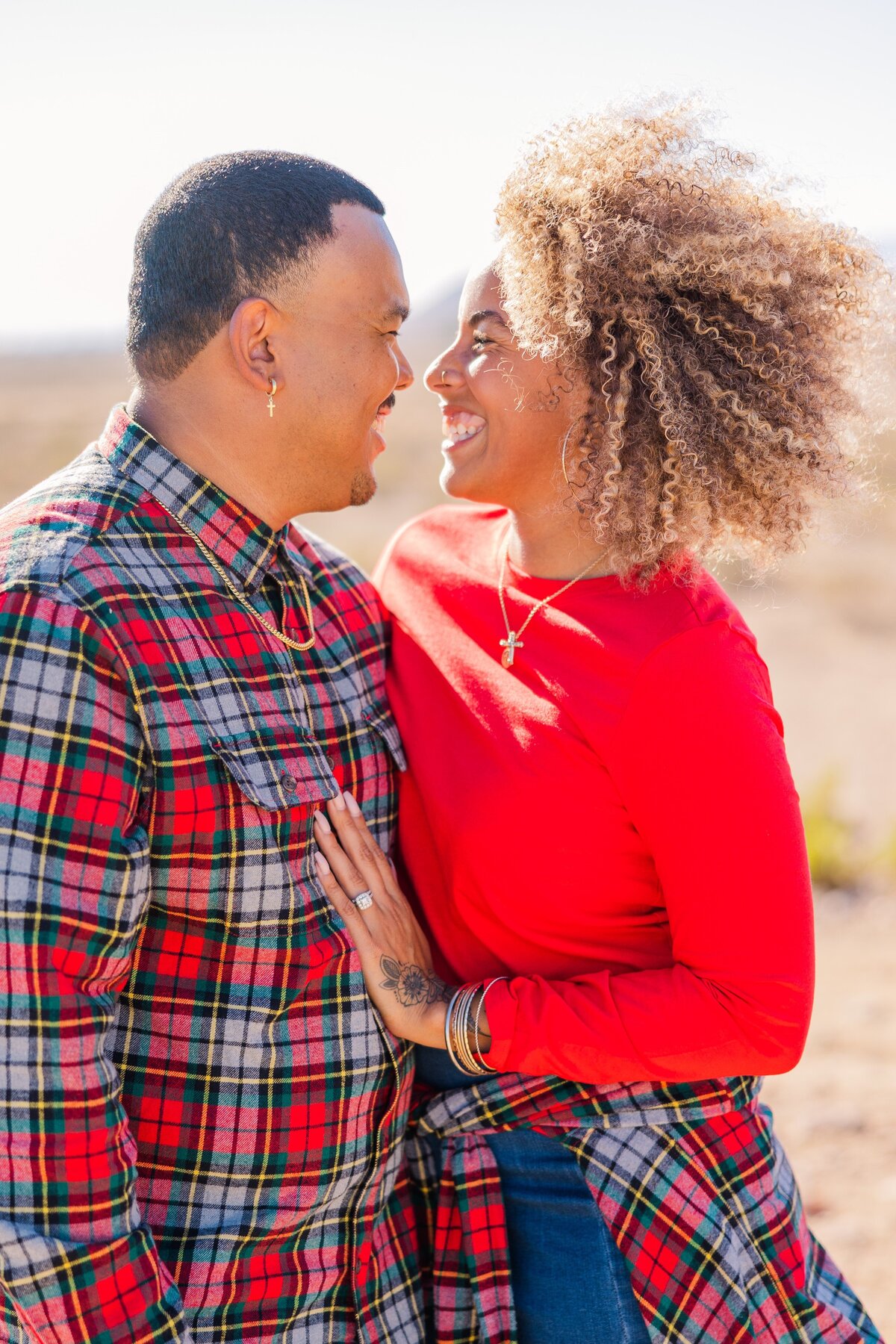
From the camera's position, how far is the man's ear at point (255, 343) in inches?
74.7

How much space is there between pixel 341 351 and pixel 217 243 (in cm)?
26

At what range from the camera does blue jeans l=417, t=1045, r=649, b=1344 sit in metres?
1.96

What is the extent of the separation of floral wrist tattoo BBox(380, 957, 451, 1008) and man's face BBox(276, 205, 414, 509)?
794 mm

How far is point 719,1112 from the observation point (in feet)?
6.70

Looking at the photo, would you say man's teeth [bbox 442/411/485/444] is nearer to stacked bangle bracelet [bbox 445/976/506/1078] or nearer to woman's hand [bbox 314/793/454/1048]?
woman's hand [bbox 314/793/454/1048]

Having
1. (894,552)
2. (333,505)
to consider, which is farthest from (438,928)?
(894,552)

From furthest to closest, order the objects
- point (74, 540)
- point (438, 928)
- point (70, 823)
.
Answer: point (438, 928), point (74, 540), point (70, 823)

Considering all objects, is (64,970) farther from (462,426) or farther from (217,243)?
(462,426)

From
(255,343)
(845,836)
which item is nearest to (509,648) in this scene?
(255,343)

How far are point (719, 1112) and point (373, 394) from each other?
4.50ft

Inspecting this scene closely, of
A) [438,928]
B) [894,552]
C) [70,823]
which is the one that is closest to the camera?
[70,823]

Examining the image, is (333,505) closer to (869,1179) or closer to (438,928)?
(438,928)

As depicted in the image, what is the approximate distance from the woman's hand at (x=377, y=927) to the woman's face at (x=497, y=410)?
694 mm

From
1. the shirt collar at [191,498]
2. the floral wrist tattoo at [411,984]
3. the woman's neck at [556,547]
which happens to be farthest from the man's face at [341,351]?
the floral wrist tattoo at [411,984]
